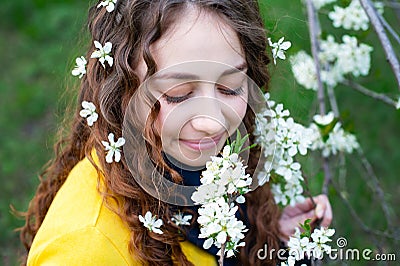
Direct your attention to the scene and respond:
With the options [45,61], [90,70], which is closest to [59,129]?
[90,70]

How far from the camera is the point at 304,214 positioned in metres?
2.16

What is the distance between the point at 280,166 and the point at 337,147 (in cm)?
42

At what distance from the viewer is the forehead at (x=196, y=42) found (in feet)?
5.00

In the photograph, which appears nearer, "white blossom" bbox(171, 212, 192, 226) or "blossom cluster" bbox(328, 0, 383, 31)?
"white blossom" bbox(171, 212, 192, 226)

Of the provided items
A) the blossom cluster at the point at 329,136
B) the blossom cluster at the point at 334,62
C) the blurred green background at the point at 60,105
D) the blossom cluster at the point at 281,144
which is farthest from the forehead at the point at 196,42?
the blossom cluster at the point at 334,62

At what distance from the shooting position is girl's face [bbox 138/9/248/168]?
1.51m

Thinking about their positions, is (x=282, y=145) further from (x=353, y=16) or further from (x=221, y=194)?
(x=353, y=16)

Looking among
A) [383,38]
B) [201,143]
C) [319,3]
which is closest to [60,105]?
[201,143]

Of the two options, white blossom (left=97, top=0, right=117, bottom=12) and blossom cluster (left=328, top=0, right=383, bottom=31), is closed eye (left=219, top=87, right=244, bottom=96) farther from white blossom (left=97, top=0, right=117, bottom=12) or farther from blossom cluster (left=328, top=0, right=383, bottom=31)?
blossom cluster (left=328, top=0, right=383, bottom=31)

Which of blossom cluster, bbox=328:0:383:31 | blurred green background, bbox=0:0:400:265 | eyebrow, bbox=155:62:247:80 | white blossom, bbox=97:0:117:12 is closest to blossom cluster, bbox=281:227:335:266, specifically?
eyebrow, bbox=155:62:247:80

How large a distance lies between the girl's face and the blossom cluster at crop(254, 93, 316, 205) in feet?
0.66

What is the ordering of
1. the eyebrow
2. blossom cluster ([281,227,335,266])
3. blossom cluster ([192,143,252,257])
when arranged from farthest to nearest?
1. blossom cluster ([281,227,335,266])
2. the eyebrow
3. blossom cluster ([192,143,252,257])

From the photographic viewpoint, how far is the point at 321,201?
2109 millimetres

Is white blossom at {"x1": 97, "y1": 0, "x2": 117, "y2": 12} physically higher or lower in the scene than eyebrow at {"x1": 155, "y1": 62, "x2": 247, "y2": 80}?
higher
